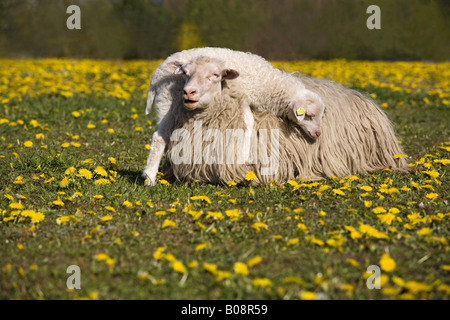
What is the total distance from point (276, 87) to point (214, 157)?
2.83 ft

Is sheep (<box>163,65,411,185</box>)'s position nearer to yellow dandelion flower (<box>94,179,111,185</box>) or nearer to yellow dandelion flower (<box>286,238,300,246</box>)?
yellow dandelion flower (<box>94,179,111,185</box>)

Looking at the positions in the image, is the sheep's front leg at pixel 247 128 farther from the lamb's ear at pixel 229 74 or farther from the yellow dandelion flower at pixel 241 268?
the yellow dandelion flower at pixel 241 268

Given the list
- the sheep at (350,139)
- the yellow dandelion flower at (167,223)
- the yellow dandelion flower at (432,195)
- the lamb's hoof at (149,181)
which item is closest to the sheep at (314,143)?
the sheep at (350,139)

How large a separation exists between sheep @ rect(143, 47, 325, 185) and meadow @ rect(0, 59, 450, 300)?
46 cm

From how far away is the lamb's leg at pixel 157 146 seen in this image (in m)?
4.93

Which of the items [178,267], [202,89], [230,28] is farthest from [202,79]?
[230,28]

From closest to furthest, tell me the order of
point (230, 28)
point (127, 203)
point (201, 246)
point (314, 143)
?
point (201, 246) < point (127, 203) < point (314, 143) < point (230, 28)

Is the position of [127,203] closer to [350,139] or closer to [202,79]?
[202,79]

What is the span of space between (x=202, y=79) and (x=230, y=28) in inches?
277

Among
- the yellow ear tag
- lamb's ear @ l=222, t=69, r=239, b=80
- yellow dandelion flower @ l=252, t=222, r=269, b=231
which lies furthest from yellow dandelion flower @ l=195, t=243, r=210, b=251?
the yellow ear tag

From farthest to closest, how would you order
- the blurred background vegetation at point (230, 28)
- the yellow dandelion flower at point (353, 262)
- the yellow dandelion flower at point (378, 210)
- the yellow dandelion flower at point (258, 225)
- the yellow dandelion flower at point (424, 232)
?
the blurred background vegetation at point (230, 28)
the yellow dandelion flower at point (378, 210)
the yellow dandelion flower at point (258, 225)
the yellow dandelion flower at point (424, 232)
the yellow dandelion flower at point (353, 262)

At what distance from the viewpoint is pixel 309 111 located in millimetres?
4973

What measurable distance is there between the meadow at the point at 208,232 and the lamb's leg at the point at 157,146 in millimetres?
140

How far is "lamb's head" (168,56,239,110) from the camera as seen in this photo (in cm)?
447
